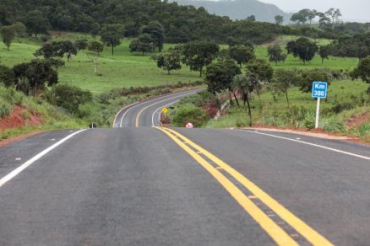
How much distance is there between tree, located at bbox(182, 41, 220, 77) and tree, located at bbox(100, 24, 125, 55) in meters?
42.3

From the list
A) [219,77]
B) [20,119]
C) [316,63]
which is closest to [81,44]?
[316,63]

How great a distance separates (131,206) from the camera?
570 cm

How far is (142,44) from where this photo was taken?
149m

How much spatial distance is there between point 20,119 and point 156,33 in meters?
138

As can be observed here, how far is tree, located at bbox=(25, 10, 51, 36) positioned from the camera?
528 ft

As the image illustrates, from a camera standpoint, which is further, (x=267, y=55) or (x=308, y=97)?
(x=267, y=55)

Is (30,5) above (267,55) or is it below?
above

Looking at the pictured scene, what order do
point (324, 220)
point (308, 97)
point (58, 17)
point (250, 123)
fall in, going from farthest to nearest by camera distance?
point (58, 17)
point (308, 97)
point (250, 123)
point (324, 220)

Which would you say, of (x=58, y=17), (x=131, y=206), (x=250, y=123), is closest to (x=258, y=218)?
(x=131, y=206)

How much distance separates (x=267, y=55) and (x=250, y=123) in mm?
115109

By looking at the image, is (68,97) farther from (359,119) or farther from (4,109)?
(359,119)

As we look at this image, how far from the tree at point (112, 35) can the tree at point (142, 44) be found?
19.8ft

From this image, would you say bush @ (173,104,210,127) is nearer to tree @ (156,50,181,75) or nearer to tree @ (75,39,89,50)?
tree @ (156,50,181,75)

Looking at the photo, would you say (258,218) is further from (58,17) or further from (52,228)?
(58,17)
